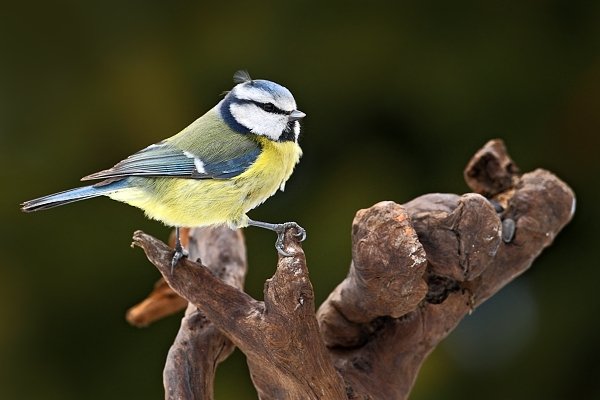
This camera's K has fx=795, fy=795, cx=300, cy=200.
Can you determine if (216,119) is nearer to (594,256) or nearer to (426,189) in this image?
(426,189)

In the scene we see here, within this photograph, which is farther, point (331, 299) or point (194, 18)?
point (194, 18)

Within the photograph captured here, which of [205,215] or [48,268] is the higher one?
[205,215]

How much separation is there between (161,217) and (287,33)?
591 mm

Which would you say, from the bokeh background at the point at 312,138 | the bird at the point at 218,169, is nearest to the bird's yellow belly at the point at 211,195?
the bird at the point at 218,169

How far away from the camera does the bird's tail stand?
90 centimetres

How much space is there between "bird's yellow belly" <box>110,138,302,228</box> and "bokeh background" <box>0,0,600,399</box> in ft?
1.60

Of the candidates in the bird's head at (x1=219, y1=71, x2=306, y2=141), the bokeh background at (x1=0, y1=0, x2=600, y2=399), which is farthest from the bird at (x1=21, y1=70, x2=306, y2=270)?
the bokeh background at (x1=0, y1=0, x2=600, y2=399)

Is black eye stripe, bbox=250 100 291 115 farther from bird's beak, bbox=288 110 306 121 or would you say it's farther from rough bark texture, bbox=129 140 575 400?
rough bark texture, bbox=129 140 575 400

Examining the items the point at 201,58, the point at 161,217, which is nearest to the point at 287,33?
the point at 201,58

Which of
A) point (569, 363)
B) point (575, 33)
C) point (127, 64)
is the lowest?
point (569, 363)

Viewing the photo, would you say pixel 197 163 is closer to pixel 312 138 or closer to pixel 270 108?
pixel 270 108

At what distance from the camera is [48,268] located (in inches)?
60.4

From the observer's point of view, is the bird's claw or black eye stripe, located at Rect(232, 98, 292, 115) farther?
black eye stripe, located at Rect(232, 98, 292, 115)

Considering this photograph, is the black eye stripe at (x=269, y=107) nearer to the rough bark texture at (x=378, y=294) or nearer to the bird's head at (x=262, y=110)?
the bird's head at (x=262, y=110)
